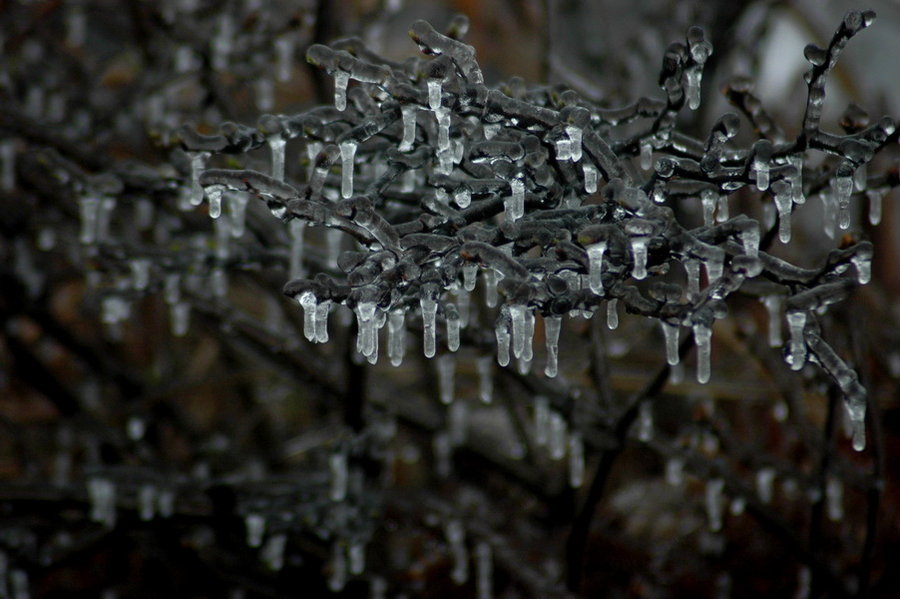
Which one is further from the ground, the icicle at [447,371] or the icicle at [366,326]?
the icicle at [366,326]

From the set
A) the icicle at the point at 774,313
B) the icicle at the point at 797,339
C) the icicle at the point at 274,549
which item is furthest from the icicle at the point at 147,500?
the icicle at the point at 797,339

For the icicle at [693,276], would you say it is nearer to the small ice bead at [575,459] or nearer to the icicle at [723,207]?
the icicle at [723,207]

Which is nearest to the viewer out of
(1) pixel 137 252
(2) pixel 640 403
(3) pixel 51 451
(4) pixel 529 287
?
(4) pixel 529 287

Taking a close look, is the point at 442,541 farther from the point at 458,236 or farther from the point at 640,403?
the point at 458,236

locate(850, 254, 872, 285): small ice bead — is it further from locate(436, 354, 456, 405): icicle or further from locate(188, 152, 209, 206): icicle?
locate(188, 152, 209, 206): icicle

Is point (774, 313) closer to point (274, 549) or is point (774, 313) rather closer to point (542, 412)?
point (542, 412)

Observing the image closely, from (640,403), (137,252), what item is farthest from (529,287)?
(137,252)

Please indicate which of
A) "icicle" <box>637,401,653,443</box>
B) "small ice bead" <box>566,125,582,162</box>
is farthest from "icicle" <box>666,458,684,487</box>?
"small ice bead" <box>566,125,582,162</box>

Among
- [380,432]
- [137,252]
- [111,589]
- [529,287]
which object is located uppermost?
[137,252]
